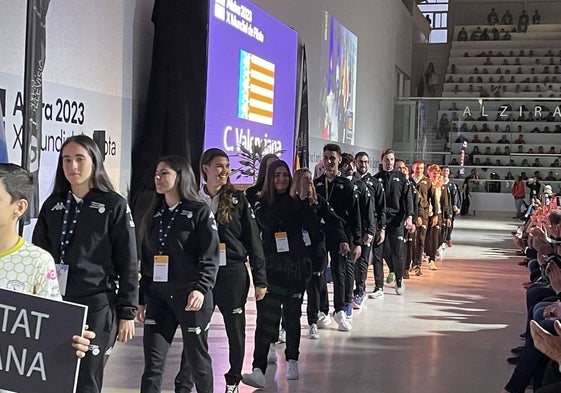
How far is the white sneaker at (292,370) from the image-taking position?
5488 millimetres

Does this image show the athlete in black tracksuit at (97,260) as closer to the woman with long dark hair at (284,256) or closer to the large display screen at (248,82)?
the woman with long dark hair at (284,256)

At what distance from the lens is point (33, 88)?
5750 millimetres

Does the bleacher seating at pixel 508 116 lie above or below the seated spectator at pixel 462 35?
below

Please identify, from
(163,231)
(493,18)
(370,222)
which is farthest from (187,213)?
(493,18)

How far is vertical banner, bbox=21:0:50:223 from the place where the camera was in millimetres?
5672

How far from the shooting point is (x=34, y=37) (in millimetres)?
5766

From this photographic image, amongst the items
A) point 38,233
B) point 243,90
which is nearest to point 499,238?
point 243,90

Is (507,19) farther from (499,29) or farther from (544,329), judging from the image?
→ (544,329)

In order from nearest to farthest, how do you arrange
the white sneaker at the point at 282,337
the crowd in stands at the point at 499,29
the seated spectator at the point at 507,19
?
the white sneaker at the point at 282,337, the crowd in stands at the point at 499,29, the seated spectator at the point at 507,19

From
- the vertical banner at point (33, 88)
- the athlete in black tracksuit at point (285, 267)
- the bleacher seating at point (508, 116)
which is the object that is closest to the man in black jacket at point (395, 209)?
the athlete in black tracksuit at point (285, 267)

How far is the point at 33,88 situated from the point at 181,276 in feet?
7.63

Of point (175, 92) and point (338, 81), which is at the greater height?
point (338, 81)

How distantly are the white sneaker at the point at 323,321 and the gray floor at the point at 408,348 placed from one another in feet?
0.24

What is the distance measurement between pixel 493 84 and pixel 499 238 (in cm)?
1481
